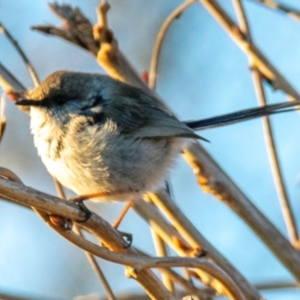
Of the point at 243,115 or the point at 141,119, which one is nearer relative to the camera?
the point at 243,115

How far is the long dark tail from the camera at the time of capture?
212 cm

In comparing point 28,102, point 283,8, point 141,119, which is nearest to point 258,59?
point 283,8

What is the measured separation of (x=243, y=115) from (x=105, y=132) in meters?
0.51

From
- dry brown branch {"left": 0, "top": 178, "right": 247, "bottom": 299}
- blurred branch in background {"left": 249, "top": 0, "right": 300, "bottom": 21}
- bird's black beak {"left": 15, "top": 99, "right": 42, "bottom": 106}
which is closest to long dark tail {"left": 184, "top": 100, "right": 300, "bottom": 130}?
blurred branch in background {"left": 249, "top": 0, "right": 300, "bottom": 21}

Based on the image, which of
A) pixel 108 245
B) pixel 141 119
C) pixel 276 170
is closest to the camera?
pixel 108 245

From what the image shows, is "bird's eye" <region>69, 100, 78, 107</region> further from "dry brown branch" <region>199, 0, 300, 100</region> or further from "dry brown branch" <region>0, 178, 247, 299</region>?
"dry brown branch" <region>0, 178, 247, 299</region>

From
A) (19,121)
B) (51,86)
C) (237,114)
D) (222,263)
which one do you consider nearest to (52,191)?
(19,121)

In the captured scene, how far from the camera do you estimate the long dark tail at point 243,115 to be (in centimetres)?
212

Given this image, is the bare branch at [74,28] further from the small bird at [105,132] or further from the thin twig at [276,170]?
the thin twig at [276,170]

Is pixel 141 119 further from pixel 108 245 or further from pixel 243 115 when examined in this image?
pixel 108 245

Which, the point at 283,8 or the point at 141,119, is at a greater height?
the point at 283,8

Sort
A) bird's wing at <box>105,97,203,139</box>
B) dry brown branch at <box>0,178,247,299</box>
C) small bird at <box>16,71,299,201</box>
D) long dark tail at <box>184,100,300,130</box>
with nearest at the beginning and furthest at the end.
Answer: dry brown branch at <box>0,178,247,299</box> → long dark tail at <box>184,100,300,130</box> → small bird at <box>16,71,299,201</box> → bird's wing at <box>105,97,203,139</box>

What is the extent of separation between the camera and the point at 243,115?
2291 millimetres

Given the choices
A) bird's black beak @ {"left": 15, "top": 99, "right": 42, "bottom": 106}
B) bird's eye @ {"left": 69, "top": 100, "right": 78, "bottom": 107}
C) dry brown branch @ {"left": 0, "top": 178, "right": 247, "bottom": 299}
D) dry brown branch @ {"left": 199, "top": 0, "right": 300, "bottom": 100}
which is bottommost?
dry brown branch @ {"left": 0, "top": 178, "right": 247, "bottom": 299}
